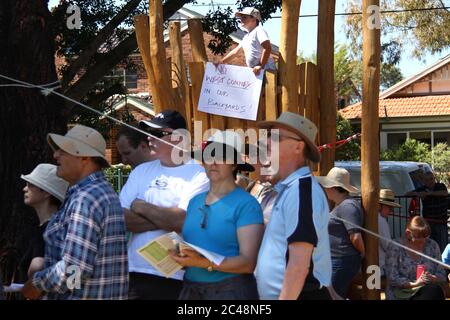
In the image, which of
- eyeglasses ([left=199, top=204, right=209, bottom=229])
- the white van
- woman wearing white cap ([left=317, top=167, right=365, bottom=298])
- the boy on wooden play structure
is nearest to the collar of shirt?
eyeglasses ([left=199, top=204, right=209, bottom=229])

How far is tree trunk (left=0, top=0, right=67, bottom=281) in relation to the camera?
6605mm

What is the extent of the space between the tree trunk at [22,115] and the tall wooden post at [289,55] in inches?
75.9

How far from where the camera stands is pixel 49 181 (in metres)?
5.03

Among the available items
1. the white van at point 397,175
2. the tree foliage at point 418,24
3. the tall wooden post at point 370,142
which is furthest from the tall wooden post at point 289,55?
the tree foliage at point 418,24

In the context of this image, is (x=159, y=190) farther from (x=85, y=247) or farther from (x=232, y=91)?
(x=232, y=91)

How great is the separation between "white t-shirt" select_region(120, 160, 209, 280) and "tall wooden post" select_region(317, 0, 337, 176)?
7.92 feet

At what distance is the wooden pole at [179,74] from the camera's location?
7730 mm

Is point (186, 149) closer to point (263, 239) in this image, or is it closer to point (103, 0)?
point (263, 239)

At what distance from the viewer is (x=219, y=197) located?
4.33 meters

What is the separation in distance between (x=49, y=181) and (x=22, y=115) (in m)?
1.81

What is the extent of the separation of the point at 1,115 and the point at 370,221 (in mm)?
3133

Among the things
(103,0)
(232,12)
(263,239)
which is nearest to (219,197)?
(263,239)

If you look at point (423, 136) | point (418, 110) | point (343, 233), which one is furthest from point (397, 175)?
point (423, 136)

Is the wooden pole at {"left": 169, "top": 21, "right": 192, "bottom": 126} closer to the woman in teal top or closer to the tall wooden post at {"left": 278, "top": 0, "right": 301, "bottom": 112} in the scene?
the tall wooden post at {"left": 278, "top": 0, "right": 301, "bottom": 112}
